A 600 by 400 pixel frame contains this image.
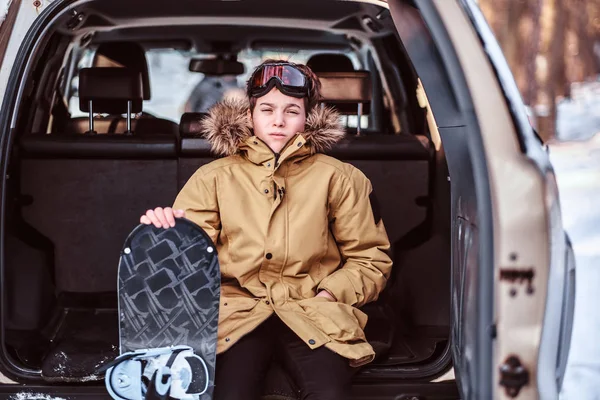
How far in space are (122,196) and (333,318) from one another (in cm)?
130

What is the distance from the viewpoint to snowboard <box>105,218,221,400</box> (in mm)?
2600

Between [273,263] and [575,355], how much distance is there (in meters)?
1.01

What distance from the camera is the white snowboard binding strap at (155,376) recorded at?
8.15 feet

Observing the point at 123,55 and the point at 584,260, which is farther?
the point at 123,55

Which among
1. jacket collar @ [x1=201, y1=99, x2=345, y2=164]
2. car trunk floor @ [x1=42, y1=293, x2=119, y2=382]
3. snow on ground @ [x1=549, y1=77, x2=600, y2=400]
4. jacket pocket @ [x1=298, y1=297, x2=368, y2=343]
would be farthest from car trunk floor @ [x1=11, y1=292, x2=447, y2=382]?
jacket collar @ [x1=201, y1=99, x2=345, y2=164]

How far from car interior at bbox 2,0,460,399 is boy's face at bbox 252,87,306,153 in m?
0.52

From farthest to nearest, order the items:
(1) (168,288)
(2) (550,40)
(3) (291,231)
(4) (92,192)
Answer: (2) (550,40), (4) (92,192), (3) (291,231), (1) (168,288)

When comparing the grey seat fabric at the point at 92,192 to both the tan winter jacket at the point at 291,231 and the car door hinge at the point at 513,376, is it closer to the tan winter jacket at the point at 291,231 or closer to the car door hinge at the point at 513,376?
the tan winter jacket at the point at 291,231

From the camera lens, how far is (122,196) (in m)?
3.52

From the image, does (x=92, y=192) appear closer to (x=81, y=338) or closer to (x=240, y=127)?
(x=81, y=338)

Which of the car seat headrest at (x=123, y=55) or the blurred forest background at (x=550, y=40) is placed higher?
the blurred forest background at (x=550, y=40)

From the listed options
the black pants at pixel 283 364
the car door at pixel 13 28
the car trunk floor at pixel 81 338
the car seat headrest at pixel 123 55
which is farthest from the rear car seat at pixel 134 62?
the black pants at pixel 283 364

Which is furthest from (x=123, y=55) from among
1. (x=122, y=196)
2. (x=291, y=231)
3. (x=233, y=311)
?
(x=233, y=311)

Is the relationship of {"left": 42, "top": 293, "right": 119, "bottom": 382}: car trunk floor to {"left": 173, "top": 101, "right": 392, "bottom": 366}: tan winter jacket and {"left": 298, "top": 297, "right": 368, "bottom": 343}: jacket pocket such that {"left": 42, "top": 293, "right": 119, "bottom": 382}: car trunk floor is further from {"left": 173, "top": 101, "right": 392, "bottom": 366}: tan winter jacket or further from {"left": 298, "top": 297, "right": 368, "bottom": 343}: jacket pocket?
{"left": 298, "top": 297, "right": 368, "bottom": 343}: jacket pocket
